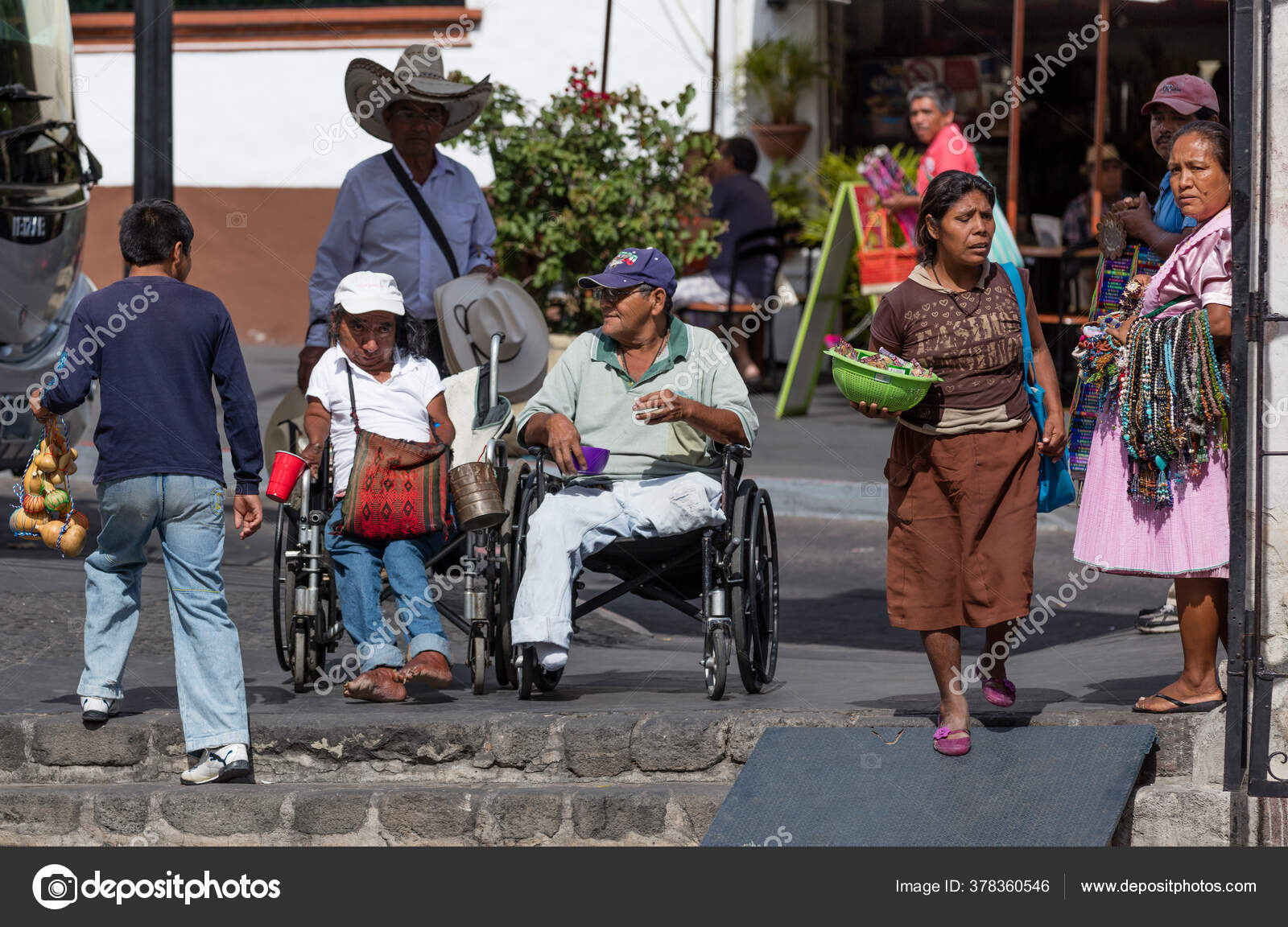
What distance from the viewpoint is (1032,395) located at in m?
4.90

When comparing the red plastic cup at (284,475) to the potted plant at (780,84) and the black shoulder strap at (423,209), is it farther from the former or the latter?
the potted plant at (780,84)

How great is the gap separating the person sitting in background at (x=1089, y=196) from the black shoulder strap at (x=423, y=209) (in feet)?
20.1

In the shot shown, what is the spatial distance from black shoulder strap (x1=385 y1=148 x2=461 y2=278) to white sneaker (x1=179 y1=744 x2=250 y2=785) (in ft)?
7.96

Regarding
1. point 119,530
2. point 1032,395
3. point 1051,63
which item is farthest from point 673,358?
point 1051,63

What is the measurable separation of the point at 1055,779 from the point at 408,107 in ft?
11.8

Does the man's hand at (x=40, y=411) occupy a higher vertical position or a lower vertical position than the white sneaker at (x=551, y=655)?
higher

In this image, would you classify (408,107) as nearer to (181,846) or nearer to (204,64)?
(181,846)

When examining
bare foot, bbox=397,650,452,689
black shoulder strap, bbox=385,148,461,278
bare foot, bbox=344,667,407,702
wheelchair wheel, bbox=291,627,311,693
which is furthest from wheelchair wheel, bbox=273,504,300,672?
black shoulder strap, bbox=385,148,461,278

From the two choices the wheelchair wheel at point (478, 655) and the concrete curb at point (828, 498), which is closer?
the wheelchair wheel at point (478, 655)

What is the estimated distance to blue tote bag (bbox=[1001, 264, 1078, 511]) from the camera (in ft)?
16.1
